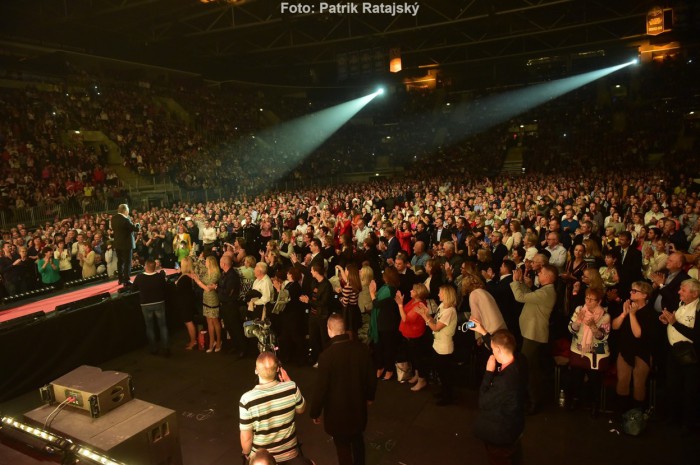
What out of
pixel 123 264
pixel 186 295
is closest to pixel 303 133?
pixel 123 264

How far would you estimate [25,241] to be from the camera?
9.95 metres

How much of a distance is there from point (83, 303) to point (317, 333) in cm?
328

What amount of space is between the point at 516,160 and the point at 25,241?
23.7 meters

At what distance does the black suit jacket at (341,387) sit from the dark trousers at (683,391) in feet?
9.45

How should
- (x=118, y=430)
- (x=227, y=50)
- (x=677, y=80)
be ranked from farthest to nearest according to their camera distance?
(x=677, y=80) → (x=227, y=50) → (x=118, y=430)

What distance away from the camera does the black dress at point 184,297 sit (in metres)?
6.75

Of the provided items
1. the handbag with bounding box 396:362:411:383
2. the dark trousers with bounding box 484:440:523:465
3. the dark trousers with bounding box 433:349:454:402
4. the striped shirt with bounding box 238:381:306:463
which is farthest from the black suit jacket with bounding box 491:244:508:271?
the striped shirt with bounding box 238:381:306:463

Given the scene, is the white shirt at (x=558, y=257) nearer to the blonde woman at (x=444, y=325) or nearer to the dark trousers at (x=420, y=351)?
the dark trousers at (x=420, y=351)

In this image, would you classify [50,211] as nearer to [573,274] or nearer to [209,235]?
[209,235]

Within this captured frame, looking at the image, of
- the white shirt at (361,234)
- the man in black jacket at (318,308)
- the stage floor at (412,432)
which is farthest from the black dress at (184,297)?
the white shirt at (361,234)

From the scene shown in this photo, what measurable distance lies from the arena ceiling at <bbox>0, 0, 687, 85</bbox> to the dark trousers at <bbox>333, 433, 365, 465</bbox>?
1260 centimetres

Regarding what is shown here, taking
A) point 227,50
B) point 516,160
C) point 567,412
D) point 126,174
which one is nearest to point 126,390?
point 567,412

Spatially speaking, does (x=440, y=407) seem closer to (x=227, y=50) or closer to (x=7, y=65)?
(x=7, y=65)

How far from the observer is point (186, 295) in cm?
679
